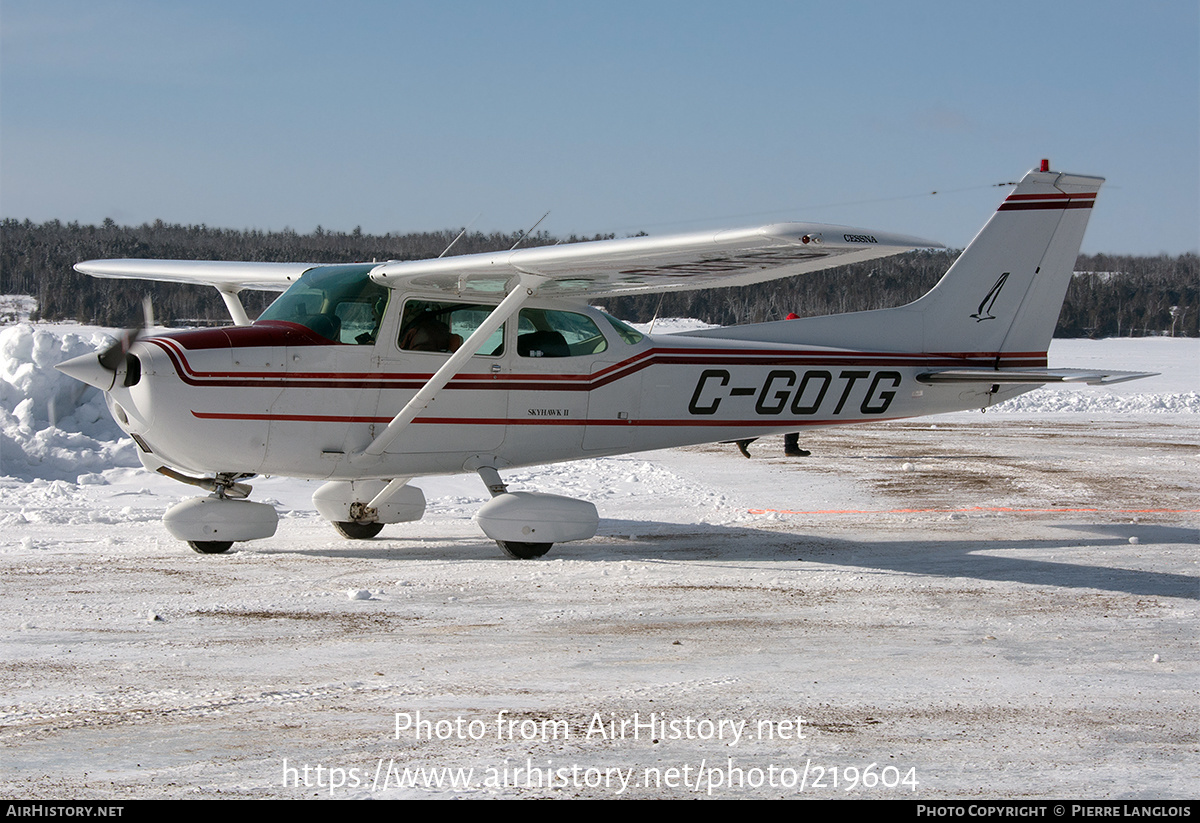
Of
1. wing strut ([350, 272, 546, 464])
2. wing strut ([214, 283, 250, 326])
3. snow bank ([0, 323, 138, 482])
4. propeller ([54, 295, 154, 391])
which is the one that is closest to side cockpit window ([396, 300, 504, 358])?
wing strut ([350, 272, 546, 464])

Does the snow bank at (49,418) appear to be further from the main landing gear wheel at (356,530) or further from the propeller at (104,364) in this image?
the propeller at (104,364)

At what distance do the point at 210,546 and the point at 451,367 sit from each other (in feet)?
7.50

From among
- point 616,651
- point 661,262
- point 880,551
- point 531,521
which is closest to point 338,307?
point 531,521

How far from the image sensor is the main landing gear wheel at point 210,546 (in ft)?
25.6

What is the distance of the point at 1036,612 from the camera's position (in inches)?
252

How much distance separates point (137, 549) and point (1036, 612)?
646 centimetres

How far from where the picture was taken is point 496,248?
2580 cm

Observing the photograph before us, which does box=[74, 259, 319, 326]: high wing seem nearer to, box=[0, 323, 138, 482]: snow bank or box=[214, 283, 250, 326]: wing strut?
box=[214, 283, 250, 326]: wing strut

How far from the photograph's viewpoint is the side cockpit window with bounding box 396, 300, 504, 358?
26.4 ft

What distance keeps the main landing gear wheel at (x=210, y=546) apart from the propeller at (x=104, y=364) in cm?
135

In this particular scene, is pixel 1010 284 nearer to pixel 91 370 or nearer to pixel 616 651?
pixel 616 651

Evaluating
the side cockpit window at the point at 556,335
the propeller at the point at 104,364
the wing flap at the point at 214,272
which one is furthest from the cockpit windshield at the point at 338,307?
the side cockpit window at the point at 556,335

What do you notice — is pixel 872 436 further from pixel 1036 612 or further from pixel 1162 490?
pixel 1036 612

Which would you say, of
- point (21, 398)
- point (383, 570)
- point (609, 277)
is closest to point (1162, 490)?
point (609, 277)
